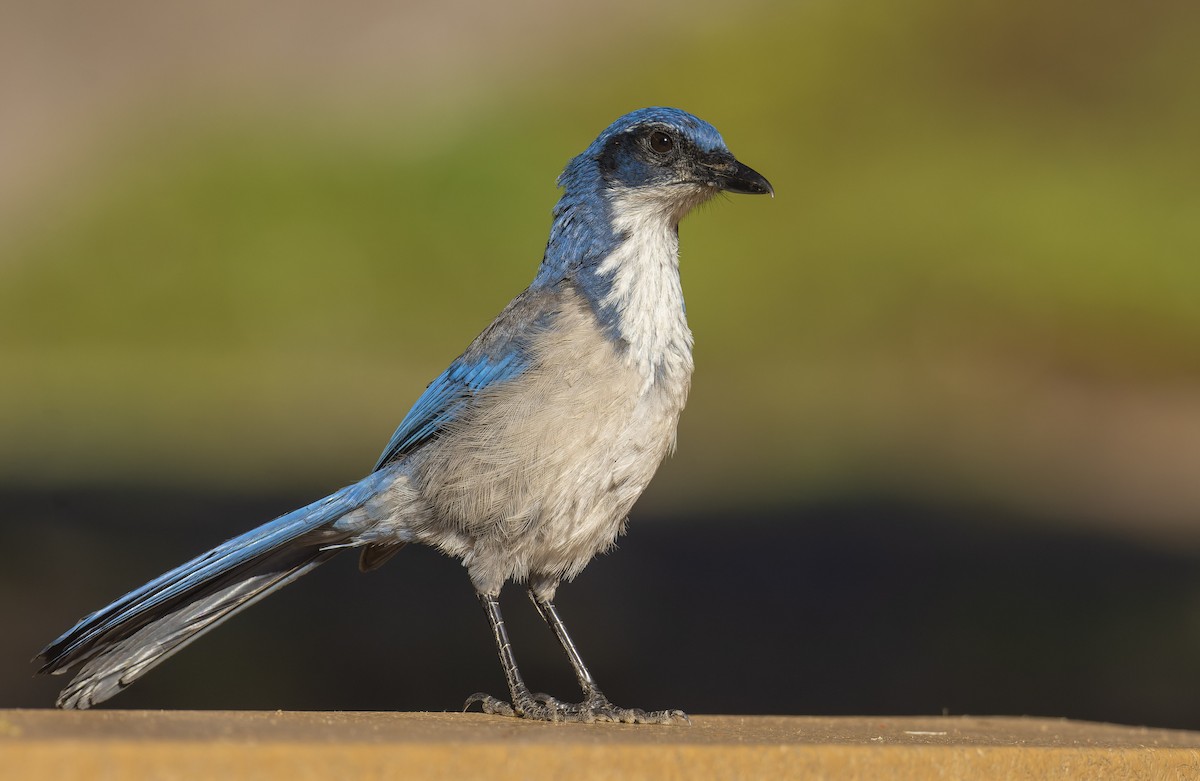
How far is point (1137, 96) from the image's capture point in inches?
784

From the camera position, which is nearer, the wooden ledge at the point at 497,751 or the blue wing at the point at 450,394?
the wooden ledge at the point at 497,751

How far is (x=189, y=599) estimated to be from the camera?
193 inches

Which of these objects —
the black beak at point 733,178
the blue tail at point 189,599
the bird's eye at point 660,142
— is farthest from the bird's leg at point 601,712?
the bird's eye at point 660,142

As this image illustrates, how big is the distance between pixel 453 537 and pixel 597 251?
119 centimetres

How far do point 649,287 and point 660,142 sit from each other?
0.65 m

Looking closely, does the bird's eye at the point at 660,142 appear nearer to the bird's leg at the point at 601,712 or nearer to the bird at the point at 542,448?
the bird at the point at 542,448

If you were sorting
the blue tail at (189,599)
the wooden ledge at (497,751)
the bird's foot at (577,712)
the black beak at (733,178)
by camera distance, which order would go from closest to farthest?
1. the wooden ledge at (497,751)
2. the blue tail at (189,599)
3. the bird's foot at (577,712)
4. the black beak at (733,178)

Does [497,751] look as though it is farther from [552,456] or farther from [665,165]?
[665,165]

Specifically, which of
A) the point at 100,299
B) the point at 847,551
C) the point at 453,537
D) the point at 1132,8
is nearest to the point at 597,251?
the point at 453,537

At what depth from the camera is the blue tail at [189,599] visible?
455cm

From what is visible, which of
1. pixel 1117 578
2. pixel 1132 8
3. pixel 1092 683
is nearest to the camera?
pixel 1092 683

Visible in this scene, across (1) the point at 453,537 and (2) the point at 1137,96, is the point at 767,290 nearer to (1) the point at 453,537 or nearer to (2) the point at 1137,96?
(2) the point at 1137,96

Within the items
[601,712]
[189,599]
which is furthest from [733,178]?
[189,599]

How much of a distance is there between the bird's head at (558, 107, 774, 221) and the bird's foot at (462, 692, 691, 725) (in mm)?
1879
